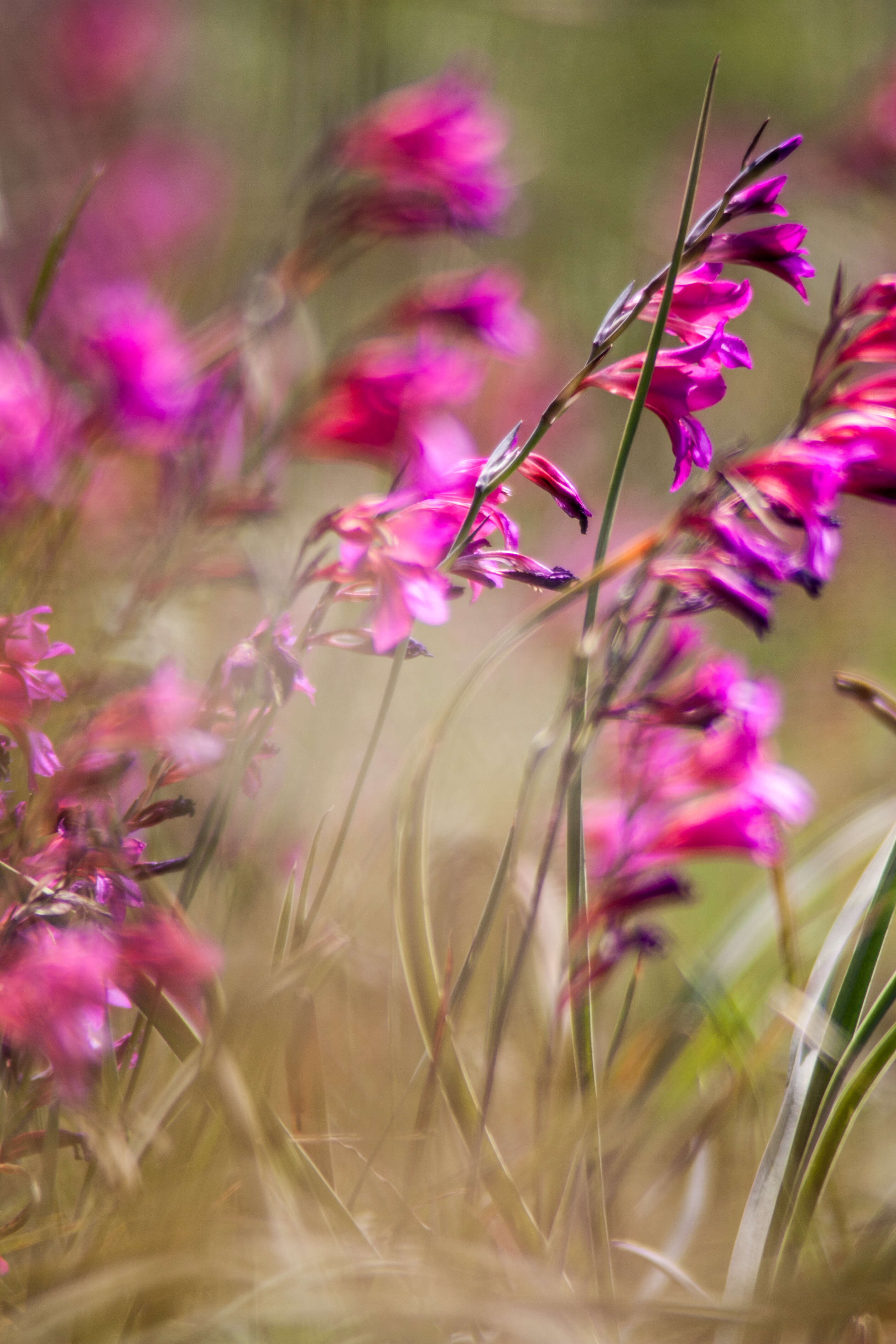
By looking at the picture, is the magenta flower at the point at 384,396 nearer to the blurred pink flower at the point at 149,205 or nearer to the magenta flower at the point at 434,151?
the magenta flower at the point at 434,151

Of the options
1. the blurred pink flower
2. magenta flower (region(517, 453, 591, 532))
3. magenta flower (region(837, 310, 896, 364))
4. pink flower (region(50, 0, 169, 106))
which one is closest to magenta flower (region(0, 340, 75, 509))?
magenta flower (region(517, 453, 591, 532))

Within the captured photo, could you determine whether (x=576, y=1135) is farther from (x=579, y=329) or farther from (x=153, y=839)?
(x=579, y=329)

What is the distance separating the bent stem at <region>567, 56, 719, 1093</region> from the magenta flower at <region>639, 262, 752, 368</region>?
0.02 m

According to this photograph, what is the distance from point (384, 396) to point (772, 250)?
35cm

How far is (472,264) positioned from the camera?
77.7 inches

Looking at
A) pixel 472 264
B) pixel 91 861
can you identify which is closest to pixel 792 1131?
pixel 91 861

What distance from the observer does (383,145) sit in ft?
2.40

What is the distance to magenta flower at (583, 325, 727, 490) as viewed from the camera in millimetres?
345

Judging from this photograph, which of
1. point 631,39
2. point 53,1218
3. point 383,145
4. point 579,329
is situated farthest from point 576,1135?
point 631,39

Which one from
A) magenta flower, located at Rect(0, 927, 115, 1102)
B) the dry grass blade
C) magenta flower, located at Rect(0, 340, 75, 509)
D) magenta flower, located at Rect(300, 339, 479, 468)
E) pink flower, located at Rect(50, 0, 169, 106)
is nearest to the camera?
magenta flower, located at Rect(0, 927, 115, 1102)

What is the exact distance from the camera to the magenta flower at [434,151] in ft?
2.37

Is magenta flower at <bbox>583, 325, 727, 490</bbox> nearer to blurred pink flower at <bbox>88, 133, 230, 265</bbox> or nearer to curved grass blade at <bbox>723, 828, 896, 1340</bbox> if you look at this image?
curved grass blade at <bbox>723, 828, 896, 1340</bbox>

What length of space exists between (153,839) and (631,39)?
10.6ft

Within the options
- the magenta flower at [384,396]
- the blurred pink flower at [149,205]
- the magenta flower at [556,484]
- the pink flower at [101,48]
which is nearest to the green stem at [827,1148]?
the magenta flower at [556,484]
